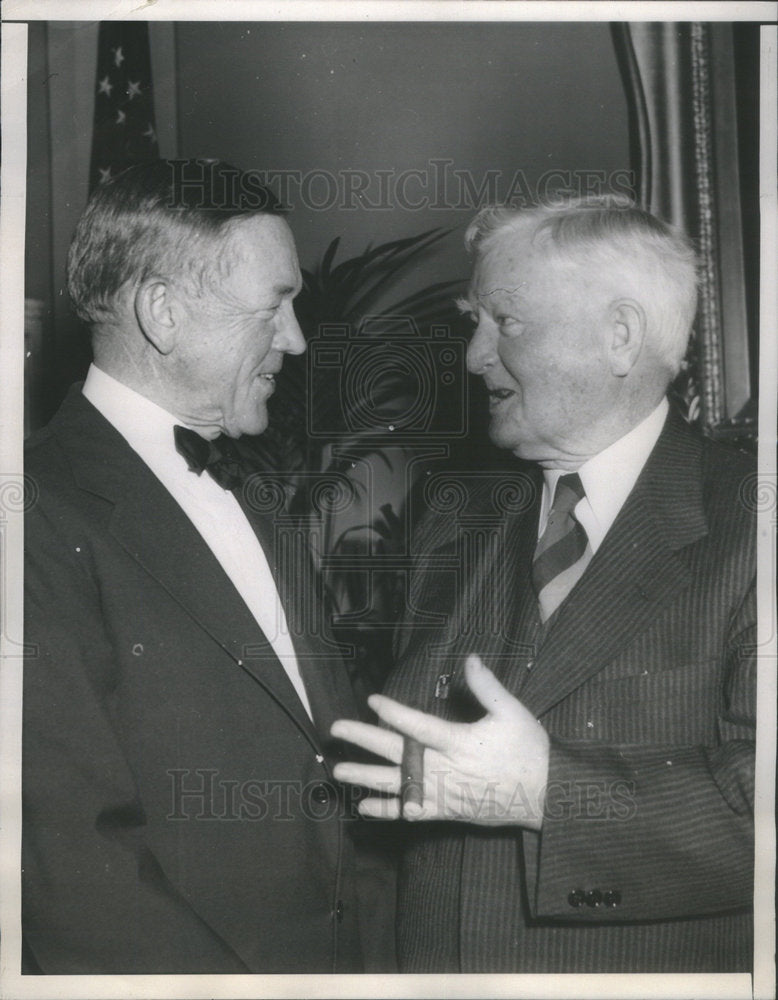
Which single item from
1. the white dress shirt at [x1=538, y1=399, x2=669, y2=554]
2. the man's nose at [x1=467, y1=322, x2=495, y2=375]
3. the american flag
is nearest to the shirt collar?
the white dress shirt at [x1=538, y1=399, x2=669, y2=554]

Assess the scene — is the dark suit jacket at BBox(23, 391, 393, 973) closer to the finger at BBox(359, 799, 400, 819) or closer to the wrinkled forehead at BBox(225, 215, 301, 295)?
the finger at BBox(359, 799, 400, 819)

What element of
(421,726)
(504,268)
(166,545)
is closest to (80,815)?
(166,545)

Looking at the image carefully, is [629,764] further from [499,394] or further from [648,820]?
[499,394]

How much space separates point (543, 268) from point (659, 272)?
0.77 feet

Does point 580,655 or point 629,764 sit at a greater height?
point 580,655

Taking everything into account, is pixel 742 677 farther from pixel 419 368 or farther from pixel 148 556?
pixel 148 556

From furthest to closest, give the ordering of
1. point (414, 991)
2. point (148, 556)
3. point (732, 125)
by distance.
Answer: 1. point (732, 125)
2. point (414, 991)
3. point (148, 556)

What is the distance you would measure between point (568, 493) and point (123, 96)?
120 cm

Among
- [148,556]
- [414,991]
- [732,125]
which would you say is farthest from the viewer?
[732,125]

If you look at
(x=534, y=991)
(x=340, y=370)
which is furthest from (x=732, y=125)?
(x=534, y=991)

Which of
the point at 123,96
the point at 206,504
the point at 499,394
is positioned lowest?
the point at 206,504

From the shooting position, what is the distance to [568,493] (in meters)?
2.02

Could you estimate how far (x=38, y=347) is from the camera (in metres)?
2.05

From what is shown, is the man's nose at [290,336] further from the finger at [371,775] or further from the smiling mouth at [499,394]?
the finger at [371,775]
